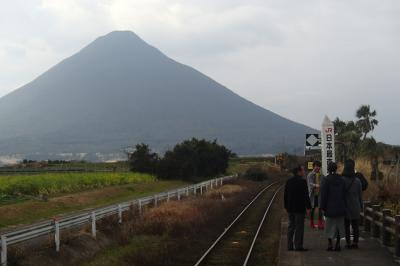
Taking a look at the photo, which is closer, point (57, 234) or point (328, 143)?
point (57, 234)

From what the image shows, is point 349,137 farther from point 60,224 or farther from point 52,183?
point 60,224

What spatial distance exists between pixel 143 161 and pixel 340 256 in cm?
4608

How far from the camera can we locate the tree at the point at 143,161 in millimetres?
56812

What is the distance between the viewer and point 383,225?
12.8 m

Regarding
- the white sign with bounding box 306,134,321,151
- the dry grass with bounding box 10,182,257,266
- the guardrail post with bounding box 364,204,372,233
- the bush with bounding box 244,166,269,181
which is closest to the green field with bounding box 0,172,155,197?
the dry grass with bounding box 10,182,257,266

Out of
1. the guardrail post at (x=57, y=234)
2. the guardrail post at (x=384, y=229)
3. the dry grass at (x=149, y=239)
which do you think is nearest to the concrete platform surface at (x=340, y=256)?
the guardrail post at (x=384, y=229)

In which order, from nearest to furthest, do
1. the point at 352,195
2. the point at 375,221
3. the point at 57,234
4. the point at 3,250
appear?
the point at 3,250 → the point at 352,195 → the point at 375,221 → the point at 57,234

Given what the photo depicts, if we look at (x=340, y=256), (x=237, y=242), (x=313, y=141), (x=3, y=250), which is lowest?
(x=237, y=242)

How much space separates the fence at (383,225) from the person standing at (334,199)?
1.01 m

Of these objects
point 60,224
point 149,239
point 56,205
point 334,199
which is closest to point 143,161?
point 56,205

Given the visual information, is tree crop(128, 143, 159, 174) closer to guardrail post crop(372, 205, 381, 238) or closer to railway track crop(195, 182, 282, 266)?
railway track crop(195, 182, 282, 266)

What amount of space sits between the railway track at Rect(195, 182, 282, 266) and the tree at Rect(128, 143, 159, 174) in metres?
32.7

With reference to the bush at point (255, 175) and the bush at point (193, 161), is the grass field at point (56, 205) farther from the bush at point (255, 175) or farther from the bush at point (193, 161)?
the bush at point (255, 175)

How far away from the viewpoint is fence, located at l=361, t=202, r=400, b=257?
11492mm
